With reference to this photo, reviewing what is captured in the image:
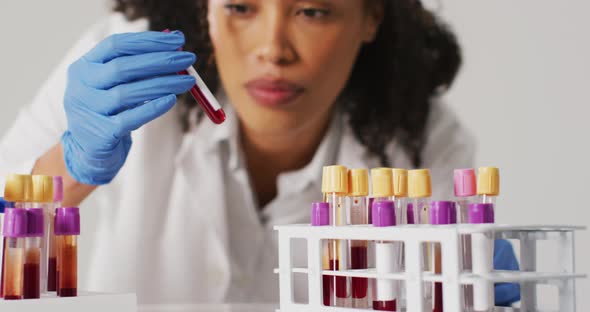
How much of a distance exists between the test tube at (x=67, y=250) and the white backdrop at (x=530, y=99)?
143cm

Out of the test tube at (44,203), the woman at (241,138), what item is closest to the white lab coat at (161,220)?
the woman at (241,138)

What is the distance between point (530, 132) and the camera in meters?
2.12

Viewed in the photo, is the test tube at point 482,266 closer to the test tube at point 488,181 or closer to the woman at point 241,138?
the test tube at point 488,181

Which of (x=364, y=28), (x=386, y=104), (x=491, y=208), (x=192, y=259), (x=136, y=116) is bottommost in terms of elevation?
(x=192, y=259)

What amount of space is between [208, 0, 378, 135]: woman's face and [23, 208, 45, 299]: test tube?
1112mm

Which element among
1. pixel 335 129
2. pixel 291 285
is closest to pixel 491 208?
pixel 291 285

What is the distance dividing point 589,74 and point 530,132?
220 mm

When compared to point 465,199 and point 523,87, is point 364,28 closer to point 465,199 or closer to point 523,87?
Answer: point 523,87

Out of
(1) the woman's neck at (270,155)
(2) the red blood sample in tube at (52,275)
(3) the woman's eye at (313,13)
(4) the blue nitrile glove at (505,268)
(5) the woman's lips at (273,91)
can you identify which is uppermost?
(3) the woman's eye at (313,13)

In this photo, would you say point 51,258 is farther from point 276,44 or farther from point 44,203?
point 276,44

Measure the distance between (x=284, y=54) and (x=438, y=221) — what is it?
1113mm

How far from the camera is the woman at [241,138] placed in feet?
6.14

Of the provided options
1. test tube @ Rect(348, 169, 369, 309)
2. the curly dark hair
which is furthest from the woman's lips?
test tube @ Rect(348, 169, 369, 309)

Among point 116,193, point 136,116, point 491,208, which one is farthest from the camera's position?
point 116,193
